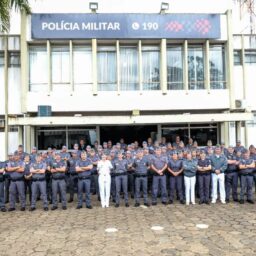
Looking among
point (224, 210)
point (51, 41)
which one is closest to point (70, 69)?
point (51, 41)

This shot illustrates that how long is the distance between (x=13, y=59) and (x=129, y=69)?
5062mm

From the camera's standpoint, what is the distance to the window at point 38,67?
56.5ft

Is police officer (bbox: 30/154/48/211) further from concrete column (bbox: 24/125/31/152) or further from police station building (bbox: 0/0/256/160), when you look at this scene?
concrete column (bbox: 24/125/31/152)

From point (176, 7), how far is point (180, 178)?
27.4 feet

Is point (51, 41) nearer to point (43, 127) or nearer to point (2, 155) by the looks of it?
point (43, 127)

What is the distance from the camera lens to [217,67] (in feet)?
59.3

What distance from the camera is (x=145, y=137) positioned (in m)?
18.0

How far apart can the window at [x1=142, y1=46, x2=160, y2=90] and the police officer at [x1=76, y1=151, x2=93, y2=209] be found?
20.7ft

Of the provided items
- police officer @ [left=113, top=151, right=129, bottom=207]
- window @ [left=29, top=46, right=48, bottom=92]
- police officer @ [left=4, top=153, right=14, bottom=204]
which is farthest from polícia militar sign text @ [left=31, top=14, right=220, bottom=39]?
police officer @ [left=113, top=151, right=129, bottom=207]

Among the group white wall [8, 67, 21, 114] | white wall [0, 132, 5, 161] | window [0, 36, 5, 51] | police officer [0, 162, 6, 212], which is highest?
window [0, 36, 5, 51]

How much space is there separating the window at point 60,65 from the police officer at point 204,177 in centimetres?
738

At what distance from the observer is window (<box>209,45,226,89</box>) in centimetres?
1791

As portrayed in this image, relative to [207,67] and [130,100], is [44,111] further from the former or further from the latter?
[207,67]

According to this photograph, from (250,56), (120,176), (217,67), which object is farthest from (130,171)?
(250,56)
